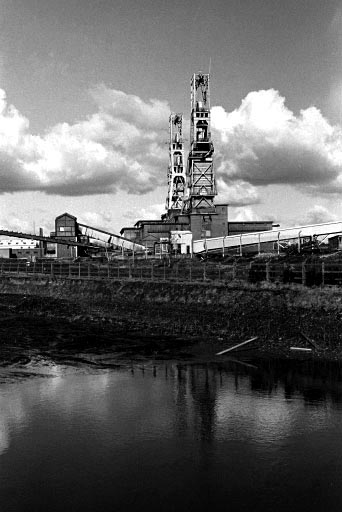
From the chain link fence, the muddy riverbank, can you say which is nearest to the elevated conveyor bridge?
the chain link fence

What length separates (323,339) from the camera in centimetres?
2636

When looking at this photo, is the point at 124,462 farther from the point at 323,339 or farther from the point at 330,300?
the point at 330,300

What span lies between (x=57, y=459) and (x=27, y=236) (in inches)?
3524

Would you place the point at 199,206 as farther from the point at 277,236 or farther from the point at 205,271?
the point at 205,271

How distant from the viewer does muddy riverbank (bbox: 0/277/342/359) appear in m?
27.1

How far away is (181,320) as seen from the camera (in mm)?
34156

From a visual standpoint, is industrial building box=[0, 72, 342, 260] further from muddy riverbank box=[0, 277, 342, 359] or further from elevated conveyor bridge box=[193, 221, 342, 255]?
muddy riverbank box=[0, 277, 342, 359]

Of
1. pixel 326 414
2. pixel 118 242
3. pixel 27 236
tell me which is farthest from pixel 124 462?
pixel 118 242

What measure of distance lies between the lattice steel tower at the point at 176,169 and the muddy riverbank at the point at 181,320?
300 feet

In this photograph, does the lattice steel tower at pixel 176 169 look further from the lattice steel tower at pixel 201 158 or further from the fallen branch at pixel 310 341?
the fallen branch at pixel 310 341

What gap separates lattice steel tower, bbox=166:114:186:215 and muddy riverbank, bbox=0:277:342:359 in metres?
91.5

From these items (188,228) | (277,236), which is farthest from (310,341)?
(188,228)

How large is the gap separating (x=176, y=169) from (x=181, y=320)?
4344 inches

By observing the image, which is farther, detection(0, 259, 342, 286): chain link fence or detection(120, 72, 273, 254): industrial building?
detection(120, 72, 273, 254): industrial building
